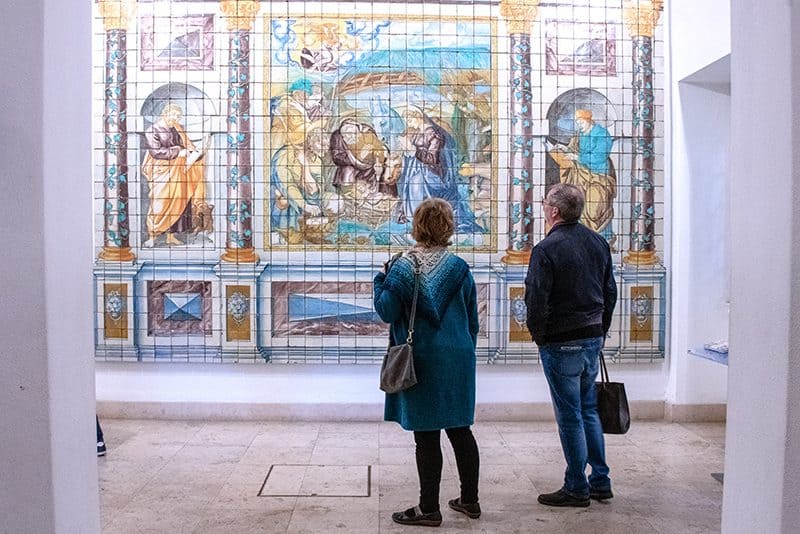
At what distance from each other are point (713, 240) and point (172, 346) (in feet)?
14.6

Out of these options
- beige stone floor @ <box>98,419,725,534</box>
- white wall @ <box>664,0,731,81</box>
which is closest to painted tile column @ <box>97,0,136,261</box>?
beige stone floor @ <box>98,419,725,534</box>

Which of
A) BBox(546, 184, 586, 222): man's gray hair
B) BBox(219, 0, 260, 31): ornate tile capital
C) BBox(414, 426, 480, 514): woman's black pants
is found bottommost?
BBox(414, 426, 480, 514): woman's black pants

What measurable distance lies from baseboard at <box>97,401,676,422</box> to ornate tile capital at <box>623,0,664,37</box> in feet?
10.2

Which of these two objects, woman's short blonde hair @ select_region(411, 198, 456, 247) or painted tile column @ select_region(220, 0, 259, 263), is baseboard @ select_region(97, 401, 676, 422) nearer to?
painted tile column @ select_region(220, 0, 259, 263)

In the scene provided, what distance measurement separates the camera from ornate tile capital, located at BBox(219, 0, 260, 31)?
6832 millimetres

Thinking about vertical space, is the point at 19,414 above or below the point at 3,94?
below

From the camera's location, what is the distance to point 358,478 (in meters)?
5.39

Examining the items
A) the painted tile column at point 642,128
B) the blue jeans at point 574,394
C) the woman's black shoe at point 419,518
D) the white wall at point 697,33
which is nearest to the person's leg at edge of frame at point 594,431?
the blue jeans at point 574,394

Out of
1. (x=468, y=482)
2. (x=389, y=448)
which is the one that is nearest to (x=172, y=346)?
→ (x=389, y=448)

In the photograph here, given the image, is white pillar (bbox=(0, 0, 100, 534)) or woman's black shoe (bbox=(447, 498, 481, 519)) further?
woman's black shoe (bbox=(447, 498, 481, 519))

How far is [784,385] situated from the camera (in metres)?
2.51

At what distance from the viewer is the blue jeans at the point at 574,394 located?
4.62 m

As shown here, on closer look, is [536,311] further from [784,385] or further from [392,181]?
[392,181]

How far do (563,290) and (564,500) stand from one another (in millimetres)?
1163
